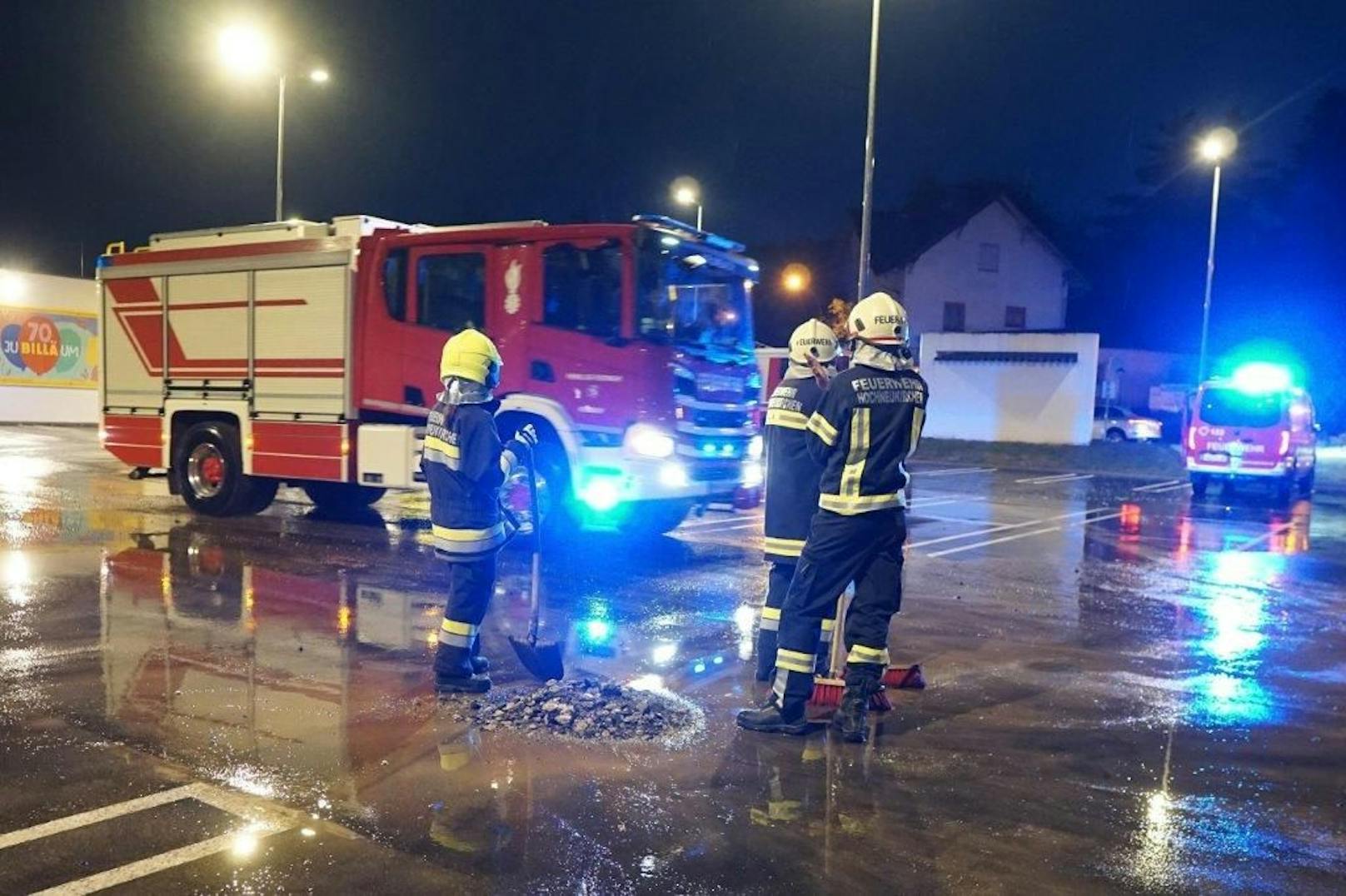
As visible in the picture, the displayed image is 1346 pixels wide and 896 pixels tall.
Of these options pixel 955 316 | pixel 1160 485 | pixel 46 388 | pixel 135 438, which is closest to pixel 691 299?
pixel 135 438

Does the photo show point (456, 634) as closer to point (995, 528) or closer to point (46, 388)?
point (995, 528)

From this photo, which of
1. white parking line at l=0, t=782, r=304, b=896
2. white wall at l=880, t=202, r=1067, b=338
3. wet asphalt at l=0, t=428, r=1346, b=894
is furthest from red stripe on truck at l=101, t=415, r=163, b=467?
white wall at l=880, t=202, r=1067, b=338

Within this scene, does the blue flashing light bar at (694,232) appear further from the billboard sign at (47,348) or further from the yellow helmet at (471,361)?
the billboard sign at (47,348)

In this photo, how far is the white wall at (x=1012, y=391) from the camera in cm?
3425

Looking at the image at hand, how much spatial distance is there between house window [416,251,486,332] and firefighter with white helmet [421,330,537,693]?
16.9 feet

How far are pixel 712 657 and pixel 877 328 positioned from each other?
2.48 metres

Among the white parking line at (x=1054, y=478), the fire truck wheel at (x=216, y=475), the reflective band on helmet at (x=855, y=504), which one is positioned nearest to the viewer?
the reflective band on helmet at (x=855, y=504)

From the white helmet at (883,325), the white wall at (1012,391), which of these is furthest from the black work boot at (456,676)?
the white wall at (1012,391)

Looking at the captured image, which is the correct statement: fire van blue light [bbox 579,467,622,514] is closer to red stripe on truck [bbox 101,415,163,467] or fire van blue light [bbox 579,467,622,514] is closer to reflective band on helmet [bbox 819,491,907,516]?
reflective band on helmet [bbox 819,491,907,516]

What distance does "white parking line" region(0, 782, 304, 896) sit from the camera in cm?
358

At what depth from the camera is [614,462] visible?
10211 millimetres

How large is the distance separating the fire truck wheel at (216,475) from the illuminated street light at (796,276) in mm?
33174

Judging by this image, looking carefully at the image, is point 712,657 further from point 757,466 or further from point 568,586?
point 757,466

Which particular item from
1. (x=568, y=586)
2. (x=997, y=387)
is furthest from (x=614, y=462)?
(x=997, y=387)
